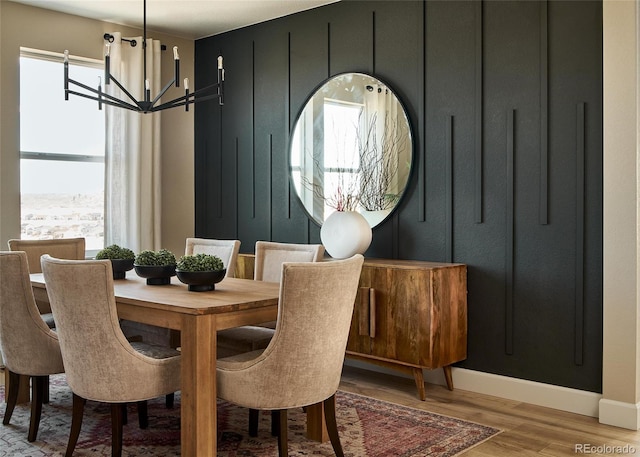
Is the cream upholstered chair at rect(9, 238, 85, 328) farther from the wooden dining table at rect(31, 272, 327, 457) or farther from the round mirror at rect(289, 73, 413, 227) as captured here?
the round mirror at rect(289, 73, 413, 227)

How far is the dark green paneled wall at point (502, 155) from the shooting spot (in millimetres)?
3639

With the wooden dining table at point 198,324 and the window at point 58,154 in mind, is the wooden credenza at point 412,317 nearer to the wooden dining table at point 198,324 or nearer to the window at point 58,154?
the wooden dining table at point 198,324

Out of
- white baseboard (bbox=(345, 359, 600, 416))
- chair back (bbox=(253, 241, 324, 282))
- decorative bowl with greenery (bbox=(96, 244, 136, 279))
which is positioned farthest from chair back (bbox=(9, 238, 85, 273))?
white baseboard (bbox=(345, 359, 600, 416))

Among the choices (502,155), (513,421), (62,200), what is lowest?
→ (513,421)

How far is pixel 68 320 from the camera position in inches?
106

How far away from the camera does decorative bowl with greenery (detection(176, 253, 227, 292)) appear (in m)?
3.17

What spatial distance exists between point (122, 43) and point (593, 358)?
166 inches

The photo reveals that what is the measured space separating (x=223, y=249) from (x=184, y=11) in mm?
2007

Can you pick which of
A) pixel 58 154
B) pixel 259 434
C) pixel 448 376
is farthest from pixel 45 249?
pixel 448 376

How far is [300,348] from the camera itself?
2588 millimetres

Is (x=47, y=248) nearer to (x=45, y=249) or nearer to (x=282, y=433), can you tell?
(x=45, y=249)

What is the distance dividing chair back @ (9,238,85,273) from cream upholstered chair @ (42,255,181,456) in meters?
1.59

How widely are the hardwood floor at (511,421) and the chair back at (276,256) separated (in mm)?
894

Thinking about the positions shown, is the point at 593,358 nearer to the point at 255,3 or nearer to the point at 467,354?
the point at 467,354
